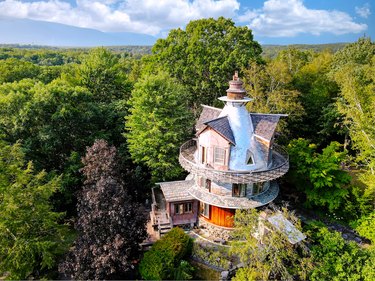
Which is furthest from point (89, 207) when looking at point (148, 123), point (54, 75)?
point (54, 75)

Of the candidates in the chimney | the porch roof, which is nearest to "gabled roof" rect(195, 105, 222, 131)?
the chimney

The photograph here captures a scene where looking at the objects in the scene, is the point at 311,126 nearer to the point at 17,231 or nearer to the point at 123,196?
the point at 123,196

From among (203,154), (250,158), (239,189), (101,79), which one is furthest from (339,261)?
(101,79)

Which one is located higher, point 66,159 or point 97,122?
point 97,122

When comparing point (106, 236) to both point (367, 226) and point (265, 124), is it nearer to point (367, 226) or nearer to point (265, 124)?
point (265, 124)

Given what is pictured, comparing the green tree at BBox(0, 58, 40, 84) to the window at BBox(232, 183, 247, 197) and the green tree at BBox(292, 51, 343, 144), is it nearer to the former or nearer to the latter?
the window at BBox(232, 183, 247, 197)

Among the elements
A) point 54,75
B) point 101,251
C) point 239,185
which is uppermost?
point 54,75

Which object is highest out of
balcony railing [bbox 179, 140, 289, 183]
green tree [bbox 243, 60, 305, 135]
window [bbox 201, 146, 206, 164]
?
green tree [bbox 243, 60, 305, 135]
